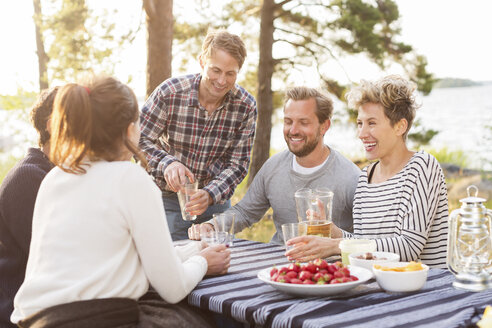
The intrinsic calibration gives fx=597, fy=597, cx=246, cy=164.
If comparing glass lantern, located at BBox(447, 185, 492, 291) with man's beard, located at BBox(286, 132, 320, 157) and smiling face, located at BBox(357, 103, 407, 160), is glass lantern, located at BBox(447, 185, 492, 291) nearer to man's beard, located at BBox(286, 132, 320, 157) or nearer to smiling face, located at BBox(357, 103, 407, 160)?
smiling face, located at BBox(357, 103, 407, 160)

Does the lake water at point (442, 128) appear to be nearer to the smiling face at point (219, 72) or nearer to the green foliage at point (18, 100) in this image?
the green foliage at point (18, 100)

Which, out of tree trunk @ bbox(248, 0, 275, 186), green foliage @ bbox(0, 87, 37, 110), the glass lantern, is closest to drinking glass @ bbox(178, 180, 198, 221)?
the glass lantern

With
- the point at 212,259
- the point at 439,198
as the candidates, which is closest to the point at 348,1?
the point at 439,198

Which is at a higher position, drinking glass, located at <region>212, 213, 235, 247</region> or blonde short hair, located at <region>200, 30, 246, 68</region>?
blonde short hair, located at <region>200, 30, 246, 68</region>

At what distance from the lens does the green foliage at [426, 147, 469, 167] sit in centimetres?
1292

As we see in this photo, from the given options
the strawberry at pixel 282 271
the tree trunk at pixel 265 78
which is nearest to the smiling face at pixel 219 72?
the strawberry at pixel 282 271

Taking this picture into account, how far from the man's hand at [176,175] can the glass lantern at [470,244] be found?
1358 millimetres

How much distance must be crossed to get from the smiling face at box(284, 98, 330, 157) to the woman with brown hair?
62.7 inches

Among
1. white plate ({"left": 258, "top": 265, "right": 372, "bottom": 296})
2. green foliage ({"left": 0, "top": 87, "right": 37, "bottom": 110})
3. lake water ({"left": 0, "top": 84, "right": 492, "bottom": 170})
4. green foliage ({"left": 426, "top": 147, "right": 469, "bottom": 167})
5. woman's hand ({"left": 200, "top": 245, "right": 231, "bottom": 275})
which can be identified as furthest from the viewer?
green foliage ({"left": 426, "top": 147, "right": 469, "bottom": 167})

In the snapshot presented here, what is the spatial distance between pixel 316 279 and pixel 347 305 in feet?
0.51

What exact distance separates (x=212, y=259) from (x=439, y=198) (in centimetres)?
110

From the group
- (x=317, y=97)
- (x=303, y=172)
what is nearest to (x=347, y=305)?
(x=303, y=172)

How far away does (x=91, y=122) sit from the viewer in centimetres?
185

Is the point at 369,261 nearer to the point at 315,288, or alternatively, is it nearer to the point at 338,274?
the point at 338,274
